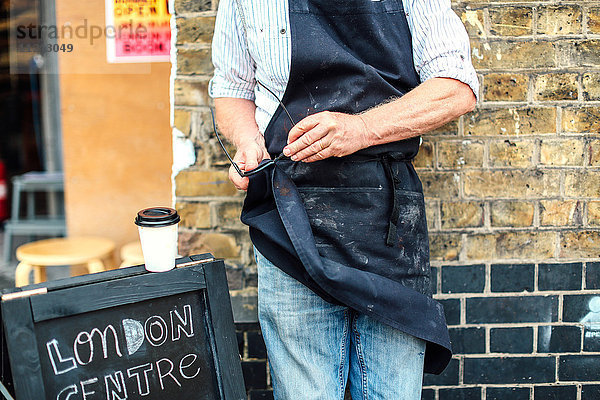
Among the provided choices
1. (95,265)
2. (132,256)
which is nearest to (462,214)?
(132,256)

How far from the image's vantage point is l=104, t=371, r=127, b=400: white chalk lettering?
54.5 inches

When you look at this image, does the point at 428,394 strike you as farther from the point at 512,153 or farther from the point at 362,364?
the point at 512,153

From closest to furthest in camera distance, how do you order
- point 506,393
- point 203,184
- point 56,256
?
point 203,184
point 506,393
point 56,256

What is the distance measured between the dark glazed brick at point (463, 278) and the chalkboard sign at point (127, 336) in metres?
0.86

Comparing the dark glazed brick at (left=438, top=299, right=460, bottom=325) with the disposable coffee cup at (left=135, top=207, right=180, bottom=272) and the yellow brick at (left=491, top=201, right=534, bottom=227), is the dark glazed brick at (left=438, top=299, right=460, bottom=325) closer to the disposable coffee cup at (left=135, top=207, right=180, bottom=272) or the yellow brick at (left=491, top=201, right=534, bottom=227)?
the yellow brick at (left=491, top=201, right=534, bottom=227)

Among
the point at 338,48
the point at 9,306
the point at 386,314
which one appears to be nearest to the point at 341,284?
the point at 386,314

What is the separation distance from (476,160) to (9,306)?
1467mm

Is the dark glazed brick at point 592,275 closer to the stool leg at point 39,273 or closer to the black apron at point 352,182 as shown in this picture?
the black apron at point 352,182

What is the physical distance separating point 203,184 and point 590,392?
1.60 m

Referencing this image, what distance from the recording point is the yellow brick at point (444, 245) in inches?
78.6

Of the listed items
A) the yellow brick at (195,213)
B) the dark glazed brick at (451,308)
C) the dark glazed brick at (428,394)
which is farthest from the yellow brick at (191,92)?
the dark glazed brick at (428,394)

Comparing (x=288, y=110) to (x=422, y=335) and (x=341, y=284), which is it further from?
(x=422, y=335)

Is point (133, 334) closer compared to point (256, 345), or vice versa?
point (133, 334)

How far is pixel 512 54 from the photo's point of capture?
1.90 metres
